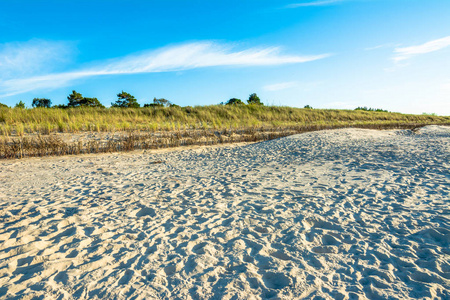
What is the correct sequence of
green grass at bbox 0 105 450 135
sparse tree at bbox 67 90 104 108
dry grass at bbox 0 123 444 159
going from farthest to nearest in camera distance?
→ sparse tree at bbox 67 90 104 108, green grass at bbox 0 105 450 135, dry grass at bbox 0 123 444 159

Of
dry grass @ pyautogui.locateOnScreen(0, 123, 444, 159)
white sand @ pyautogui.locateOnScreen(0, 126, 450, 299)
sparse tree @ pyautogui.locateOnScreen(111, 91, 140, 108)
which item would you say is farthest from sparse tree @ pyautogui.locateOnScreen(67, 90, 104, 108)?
white sand @ pyautogui.locateOnScreen(0, 126, 450, 299)

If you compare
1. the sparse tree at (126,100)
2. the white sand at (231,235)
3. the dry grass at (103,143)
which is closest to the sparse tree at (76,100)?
the sparse tree at (126,100)

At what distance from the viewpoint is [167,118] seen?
19047mm

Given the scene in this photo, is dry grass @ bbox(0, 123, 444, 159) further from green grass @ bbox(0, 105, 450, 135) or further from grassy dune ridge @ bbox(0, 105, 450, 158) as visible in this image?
green grass @ bbox(0, 105, 450, 135)

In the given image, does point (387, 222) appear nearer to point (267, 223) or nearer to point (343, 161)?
point (267, 223)

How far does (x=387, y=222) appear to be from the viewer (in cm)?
328

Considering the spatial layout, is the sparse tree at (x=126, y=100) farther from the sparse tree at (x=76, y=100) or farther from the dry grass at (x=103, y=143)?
the dry grass at (x=103, y=143)

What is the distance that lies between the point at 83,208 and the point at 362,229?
12.6 ft

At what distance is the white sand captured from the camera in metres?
2.23

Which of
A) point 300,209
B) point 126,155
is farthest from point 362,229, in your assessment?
point 126,155

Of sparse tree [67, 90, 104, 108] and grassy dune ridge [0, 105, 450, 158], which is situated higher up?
sparse tree [67, 90, 104, 108]

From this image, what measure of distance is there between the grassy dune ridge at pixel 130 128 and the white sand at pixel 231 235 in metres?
3.79

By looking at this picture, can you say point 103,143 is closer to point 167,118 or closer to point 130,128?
point 130,128

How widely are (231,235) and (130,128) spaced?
11.8 meters
